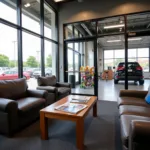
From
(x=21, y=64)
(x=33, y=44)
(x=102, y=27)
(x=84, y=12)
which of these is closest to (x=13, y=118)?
(x=21, y=64)

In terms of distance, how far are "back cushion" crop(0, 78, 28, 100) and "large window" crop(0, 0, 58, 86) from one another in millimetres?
515

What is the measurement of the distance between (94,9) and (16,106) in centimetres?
427

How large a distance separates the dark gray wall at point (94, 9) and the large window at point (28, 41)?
0.39 metres

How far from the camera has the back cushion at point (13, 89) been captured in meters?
2.54

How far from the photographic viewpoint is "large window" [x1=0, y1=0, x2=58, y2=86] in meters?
3.14

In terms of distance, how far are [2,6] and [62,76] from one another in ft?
10.4

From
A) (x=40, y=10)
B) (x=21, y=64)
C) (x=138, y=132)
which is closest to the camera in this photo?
(x=138, y=132)

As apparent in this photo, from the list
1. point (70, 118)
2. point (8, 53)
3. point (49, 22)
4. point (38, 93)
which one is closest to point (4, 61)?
point (8, 53)

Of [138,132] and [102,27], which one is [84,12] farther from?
[138,132]

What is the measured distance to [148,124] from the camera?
1092 mm

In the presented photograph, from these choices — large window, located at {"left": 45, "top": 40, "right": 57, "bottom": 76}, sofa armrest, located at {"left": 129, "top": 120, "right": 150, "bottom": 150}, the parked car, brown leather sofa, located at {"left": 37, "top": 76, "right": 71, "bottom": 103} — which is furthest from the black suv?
sofa armrest, located at {"left": 129, "top": 120, "right": 150, "bottom": 150}

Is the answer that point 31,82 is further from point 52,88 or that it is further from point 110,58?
point 110,58

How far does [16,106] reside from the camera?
2.12 m

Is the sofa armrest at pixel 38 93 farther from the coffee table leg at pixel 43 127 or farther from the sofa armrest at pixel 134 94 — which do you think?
the sofa armrest at pixel 134 94
